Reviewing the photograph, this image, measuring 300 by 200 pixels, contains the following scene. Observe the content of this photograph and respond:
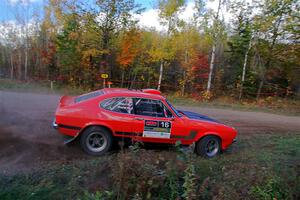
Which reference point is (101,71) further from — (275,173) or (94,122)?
(275,173)

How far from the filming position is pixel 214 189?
3.15 metres

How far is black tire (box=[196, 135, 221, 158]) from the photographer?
17.9 ft

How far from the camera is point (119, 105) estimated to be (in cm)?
523

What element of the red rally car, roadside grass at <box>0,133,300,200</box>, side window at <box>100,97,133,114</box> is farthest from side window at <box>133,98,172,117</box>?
roadside grass at <box>0,133,300,200</box>

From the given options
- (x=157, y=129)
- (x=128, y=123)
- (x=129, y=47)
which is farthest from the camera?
(x=129, y=47)

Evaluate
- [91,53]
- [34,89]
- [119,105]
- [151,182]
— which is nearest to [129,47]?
[91,53]

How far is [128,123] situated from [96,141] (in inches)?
36.0

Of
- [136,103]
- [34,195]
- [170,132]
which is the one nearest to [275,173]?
[170,132]

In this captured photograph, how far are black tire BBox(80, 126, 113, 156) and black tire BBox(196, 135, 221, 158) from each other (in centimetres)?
229

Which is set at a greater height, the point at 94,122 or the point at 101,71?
the point at 101,71

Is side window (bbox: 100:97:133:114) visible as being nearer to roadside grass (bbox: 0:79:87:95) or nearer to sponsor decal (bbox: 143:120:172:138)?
sponsor decal (bbox: 143:120:172:138)

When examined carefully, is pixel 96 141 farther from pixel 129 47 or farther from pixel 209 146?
pixel 129 47

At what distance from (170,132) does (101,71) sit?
16.1 metres

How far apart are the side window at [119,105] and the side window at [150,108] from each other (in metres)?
0.16
